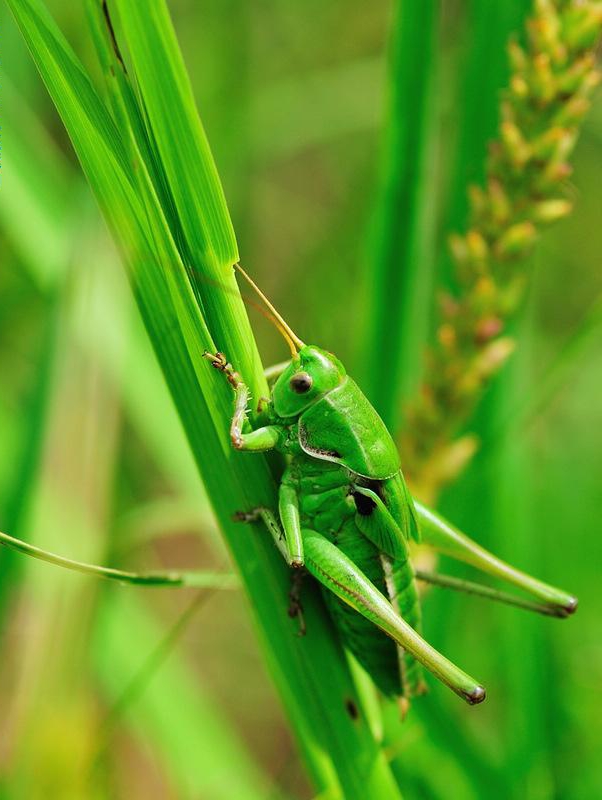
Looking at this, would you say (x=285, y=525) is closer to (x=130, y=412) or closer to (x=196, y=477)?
(x=196, y=477)

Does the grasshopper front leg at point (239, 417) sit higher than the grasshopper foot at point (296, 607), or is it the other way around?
the grasshopper front leg at point (239, 417)

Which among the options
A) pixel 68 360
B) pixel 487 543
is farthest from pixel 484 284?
pixel 68 360

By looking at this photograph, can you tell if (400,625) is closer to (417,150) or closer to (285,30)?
(417,150)

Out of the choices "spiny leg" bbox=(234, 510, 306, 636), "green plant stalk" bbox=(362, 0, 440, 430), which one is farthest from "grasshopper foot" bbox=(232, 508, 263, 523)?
"green plant stalk" bbox=(362, 0, 440, 430)

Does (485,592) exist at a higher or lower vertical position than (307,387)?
lower

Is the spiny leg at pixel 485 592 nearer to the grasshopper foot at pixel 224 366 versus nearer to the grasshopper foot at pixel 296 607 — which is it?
the grasshopper foot at pixel 296 607

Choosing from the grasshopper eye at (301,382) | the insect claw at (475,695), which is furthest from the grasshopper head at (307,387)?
the insect claw at (475,695)

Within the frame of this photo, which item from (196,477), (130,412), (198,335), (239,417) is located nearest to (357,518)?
(239,417)
